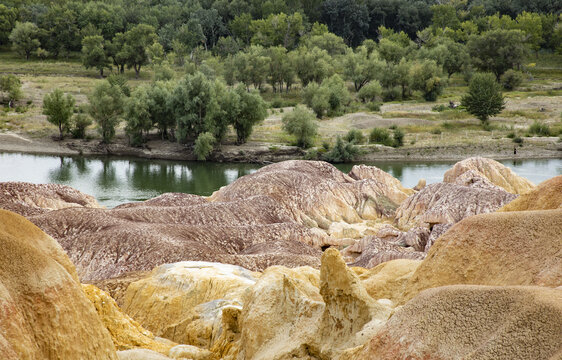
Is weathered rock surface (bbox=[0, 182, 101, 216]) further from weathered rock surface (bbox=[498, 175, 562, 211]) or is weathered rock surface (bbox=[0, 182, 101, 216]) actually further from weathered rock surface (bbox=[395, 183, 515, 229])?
weathered rock surface (bbox=[498, 175, 562, 211])

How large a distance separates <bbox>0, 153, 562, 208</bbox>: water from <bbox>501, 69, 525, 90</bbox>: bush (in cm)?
4572

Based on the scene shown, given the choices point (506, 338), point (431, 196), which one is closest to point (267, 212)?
point (431, 196)

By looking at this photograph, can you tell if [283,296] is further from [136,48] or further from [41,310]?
[136,48]

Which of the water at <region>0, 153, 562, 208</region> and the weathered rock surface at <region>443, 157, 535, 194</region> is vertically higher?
the weathered rock surface at <region>443, 157, 535, 194</region>

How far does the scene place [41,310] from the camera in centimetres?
994

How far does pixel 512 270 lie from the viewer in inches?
495

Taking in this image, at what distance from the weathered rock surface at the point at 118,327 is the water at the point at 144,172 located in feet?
161

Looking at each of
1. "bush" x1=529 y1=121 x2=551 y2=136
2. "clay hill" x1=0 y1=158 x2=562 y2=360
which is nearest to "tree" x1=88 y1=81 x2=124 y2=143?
"bush" x1=529 y1=121 x2=551 y2=136

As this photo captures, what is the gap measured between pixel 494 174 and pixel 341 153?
148ft

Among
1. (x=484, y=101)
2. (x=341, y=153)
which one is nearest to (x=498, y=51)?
(x=484, y=101)

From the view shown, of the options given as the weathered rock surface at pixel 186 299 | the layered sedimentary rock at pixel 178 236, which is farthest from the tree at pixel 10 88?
the weathered rock surface at pixel 186 299

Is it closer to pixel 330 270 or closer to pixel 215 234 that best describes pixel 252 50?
pixel 215 234

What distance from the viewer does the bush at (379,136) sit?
3807 inches

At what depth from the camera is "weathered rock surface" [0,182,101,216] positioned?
112ft
